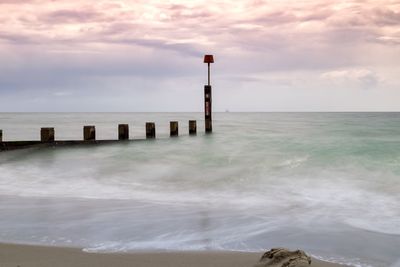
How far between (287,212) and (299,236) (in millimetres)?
1636

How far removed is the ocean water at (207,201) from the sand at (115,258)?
28 centimetres

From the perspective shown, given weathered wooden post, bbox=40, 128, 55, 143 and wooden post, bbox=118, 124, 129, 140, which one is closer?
weathered wooden post, bbox=40, 128, 55, 143

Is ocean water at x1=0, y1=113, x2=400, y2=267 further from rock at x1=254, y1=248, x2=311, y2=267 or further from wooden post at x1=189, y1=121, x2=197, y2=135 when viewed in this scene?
wooden post at x1=189, y1=121, x2=197, y2=135

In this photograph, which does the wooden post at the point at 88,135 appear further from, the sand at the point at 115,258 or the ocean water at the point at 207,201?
the sand at the point at 115,258

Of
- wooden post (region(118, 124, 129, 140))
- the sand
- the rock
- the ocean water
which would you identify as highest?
wooden post (region(118, 124, 129, 140))

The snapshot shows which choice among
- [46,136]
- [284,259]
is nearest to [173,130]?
[46,136]

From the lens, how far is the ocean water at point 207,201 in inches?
210

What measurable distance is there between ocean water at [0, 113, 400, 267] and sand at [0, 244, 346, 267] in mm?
278

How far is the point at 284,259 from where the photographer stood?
155 inches

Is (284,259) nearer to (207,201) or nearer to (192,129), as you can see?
(207,201)

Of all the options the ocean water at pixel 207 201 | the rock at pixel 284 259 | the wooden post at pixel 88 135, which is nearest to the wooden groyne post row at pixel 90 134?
the wooden post at pixel 88 135

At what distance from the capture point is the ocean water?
5324mm

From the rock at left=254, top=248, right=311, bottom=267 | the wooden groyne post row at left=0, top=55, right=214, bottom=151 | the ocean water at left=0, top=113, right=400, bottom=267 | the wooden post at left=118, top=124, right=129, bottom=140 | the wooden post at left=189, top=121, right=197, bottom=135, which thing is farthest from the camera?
the wooden post at left=189, top=121, right=197, bottom=135

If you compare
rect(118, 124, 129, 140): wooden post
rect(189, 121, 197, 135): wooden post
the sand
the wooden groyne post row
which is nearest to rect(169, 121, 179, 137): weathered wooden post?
the wooden groyne post row
